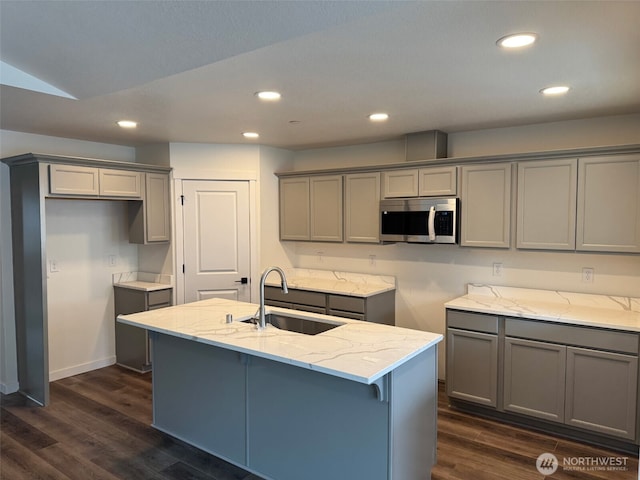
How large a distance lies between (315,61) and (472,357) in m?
2.57

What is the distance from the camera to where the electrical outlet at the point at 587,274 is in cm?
355

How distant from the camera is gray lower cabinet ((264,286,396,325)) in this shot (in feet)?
13.7

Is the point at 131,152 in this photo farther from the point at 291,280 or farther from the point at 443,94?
the point at 443,94

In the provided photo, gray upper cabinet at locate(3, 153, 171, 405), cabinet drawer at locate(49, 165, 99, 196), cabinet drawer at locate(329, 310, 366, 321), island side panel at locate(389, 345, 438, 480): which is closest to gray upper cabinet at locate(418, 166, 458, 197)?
cabinet drawer at locate(329, 310, 366, 321)

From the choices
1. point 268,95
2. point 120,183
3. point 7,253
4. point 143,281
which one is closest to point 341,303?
point 268,95

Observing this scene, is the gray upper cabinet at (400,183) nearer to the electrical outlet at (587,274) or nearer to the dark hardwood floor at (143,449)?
the electrical outlet at (587,274)

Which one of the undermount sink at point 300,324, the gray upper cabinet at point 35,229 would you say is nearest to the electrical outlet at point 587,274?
the undermount sink at point 300,324

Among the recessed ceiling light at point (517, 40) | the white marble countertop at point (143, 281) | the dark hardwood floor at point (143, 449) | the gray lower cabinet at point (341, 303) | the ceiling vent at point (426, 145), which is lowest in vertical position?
the dark hardwood floor at point (143, 449)

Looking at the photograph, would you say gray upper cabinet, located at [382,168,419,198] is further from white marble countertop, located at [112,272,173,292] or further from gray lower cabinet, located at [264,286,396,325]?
white marble countertop, located at [112,272,173,292]

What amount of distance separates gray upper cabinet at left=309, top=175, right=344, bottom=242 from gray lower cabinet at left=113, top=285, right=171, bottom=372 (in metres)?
1.71

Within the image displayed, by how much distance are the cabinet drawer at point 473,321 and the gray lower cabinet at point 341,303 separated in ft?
2.69

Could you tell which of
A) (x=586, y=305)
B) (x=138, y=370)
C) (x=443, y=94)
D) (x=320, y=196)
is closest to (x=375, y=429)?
(x=443, y=94)

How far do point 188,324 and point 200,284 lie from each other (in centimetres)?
195

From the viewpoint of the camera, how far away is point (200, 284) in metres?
4.74
